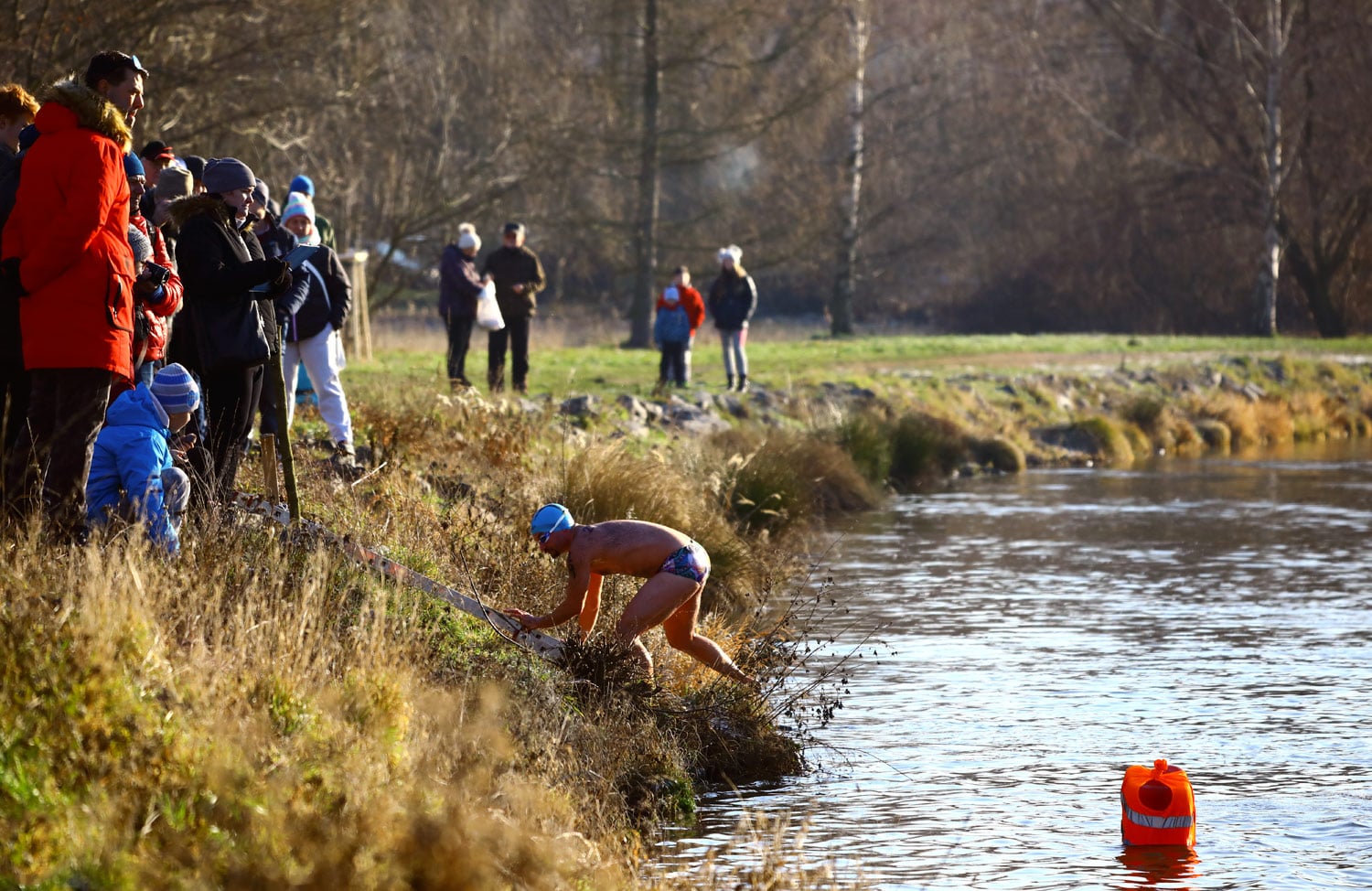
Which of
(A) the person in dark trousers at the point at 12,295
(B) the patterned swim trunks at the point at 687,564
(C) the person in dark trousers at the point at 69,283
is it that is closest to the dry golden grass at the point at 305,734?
(C) the person in dark trousers at the point at 69,283

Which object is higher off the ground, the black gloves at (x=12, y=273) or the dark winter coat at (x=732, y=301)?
the black gloves at (x=12, y=273)

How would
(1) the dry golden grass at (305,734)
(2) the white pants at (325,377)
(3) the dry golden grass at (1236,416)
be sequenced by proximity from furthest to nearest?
(3) the dry golden grass at (1236,416)
(2) the white pants at (325,377)
(1) the dry golden grass at (305,734)

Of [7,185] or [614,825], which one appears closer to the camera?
[614,825]

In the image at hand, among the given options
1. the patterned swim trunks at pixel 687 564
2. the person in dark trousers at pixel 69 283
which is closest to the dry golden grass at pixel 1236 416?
the patterned swim trunks at pixel 687 564

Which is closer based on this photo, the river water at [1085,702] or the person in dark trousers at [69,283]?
the person in dark trousers at [69,283]

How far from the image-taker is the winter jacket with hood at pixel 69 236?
7.75m

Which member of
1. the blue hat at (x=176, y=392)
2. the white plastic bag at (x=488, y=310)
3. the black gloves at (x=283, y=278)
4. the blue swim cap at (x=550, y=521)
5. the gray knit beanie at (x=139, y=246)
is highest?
the gray knit beanie at (x=139, y=246)

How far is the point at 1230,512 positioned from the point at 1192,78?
25334mm

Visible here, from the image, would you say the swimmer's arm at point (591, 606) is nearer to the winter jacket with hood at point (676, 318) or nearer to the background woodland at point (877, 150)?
the winter jacket with hood at point (676, 318)

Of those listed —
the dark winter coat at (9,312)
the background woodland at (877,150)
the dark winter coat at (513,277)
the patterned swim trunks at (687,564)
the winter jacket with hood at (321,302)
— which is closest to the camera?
the dark winter coat at (9,312)

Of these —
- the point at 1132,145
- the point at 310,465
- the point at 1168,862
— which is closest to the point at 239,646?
the point at 1168,862

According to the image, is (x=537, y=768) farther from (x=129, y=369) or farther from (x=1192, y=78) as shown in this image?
(x=1192, y=78)

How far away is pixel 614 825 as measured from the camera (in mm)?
7602

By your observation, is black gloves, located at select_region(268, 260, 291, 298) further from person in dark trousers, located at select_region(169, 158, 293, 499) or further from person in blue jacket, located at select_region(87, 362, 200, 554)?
person in blue jacket, located at select_region(87, 362, 200, 554)
